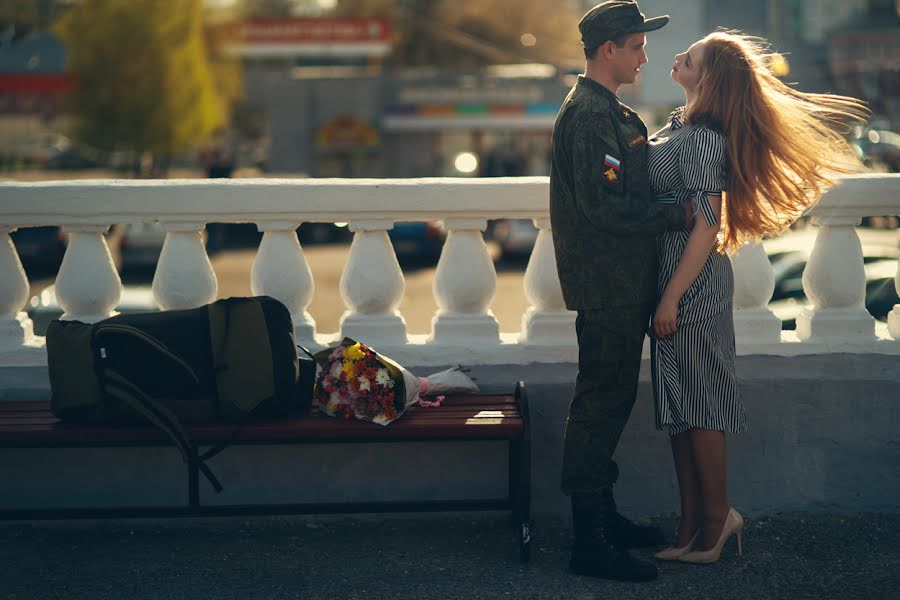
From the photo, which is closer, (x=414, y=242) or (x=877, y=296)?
(x=877, y=296)

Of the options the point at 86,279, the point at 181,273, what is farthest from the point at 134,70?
the point at 181,273

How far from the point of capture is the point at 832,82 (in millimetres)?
29250

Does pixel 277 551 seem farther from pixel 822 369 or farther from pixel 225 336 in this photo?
pixel 822 369

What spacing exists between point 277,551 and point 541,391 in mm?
1216

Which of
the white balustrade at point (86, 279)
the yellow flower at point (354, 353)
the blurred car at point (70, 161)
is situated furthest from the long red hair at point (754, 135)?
the blurred car at point (70, 161)

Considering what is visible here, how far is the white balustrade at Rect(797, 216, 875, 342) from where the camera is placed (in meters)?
4.94

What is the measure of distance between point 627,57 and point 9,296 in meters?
2.66

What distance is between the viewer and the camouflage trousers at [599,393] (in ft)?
13.9

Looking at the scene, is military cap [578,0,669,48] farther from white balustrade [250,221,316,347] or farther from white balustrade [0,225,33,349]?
white balustrade [0,225,33,349]

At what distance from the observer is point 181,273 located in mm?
4875

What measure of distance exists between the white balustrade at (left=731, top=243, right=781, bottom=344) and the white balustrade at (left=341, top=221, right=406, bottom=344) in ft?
4.50

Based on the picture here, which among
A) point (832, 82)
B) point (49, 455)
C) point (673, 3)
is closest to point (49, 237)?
point (673, 3)

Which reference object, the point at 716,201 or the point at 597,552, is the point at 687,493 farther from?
the point at 716,201

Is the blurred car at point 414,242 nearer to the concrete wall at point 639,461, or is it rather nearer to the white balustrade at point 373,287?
the white balustrade at point 373,287
